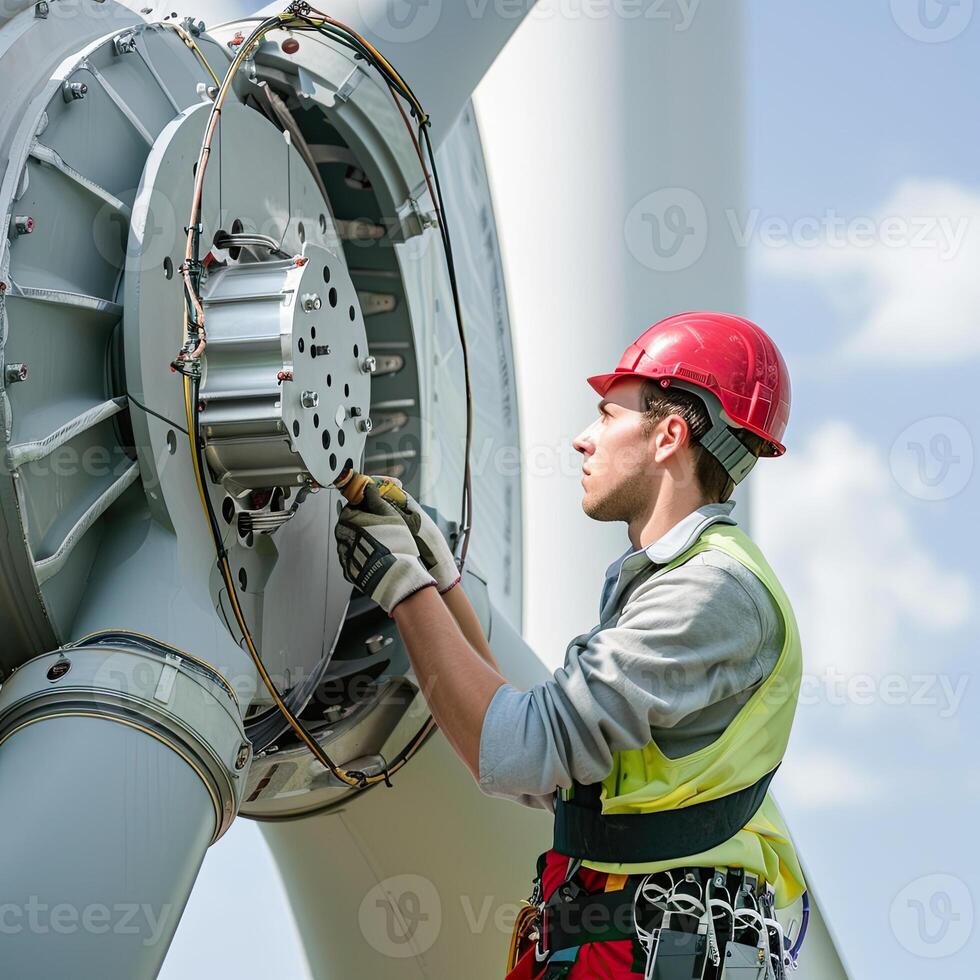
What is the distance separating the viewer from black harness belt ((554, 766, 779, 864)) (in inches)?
108

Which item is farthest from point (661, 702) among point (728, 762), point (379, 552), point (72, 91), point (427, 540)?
point (72, 91)

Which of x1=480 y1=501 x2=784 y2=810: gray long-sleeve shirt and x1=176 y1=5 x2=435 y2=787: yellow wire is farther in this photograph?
x1=176 y1=5 x2=435 y2=787: yellow wire

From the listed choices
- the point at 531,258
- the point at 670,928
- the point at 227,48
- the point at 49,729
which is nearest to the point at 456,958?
the point at 670,928

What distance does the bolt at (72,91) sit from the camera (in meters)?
2.59

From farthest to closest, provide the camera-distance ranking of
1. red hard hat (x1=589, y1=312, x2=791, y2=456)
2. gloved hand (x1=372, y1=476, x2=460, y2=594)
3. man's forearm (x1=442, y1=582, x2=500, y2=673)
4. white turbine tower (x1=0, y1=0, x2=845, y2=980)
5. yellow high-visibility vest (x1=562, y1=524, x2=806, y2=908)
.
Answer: man's forearm (x1=442, y1=582, x2=500, y2=673), gloved hand (x1=372, y1=476, x2=460, y2=594), red hard hat (x1=589, y1=312, x2=791, y2=456), yellow high-visibility vest (x1=562, y1=524, x2=806, y2=908), white turbine tower (x1=0, y1=0, x2=845, y2=980)

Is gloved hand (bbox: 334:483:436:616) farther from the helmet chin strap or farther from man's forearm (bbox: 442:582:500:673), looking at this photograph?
the helmet chin strap

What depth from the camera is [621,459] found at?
120 inches

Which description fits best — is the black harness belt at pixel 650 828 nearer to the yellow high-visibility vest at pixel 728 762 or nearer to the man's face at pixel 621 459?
the yellow high-visibility vest at pixel 728 762

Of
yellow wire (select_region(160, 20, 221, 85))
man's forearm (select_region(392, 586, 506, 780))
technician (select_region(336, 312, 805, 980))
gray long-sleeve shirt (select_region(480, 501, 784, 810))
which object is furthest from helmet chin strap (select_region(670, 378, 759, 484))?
yellow wire (select_region(160, 20, 221, 85))

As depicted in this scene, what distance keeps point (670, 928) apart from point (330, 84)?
85.6 inches

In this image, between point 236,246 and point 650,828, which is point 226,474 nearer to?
point 236,246

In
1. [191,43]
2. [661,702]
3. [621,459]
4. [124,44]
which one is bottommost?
[661,702]

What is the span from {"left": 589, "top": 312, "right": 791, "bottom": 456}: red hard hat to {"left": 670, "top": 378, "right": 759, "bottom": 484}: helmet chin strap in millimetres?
19

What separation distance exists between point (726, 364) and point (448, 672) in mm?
959
